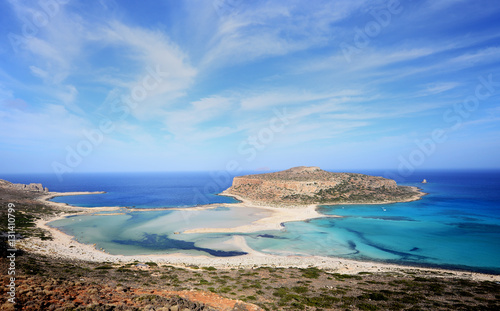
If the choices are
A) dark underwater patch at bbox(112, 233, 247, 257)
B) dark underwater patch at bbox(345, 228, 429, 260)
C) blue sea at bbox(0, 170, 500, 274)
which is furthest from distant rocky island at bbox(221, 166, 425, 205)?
dark underwater patch at bbox(112, 233, 247, 257)

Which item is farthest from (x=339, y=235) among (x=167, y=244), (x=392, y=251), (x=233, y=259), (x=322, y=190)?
(x=322, y=190)

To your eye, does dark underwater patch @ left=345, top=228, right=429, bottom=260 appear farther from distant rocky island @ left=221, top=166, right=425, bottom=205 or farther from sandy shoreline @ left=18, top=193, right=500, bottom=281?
distant rocky island @ left=221, top=166, right=425, bottom=205

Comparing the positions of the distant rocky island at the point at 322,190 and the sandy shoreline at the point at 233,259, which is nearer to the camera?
the sandy shoreline at the point at 233,259

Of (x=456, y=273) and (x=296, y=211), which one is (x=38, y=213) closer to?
(x=296, y=211)

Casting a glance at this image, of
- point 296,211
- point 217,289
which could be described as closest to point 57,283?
point 217,289

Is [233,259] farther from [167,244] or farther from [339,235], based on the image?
[339,235]

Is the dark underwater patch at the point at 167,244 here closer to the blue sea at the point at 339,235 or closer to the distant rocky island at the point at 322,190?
the blue sea at the point at 339,235

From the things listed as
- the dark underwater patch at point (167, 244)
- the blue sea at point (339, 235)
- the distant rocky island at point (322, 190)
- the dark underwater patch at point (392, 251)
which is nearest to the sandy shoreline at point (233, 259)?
the blue sea at point (339, 235)

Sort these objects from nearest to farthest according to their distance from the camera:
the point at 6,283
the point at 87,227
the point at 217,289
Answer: the point at 6,283 < the point at 217,289 < the point at 87,227
